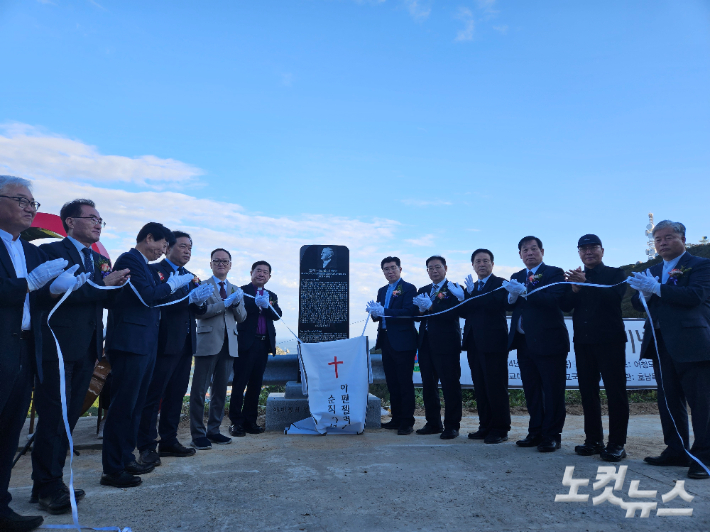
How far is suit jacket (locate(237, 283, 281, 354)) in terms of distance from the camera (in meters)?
5.60

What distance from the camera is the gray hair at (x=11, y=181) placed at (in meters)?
2.69

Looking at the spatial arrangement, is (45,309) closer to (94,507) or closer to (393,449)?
(94,507)

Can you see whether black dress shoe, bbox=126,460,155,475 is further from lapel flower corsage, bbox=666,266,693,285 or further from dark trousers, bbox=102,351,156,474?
lapel flower corsage, bbox=666,266,693,285

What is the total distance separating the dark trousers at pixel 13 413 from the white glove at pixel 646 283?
14.8 ft

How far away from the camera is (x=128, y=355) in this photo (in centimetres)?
341

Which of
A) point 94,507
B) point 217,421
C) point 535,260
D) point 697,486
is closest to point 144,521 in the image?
point 94,507

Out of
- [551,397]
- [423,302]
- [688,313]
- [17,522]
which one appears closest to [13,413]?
[17,522]

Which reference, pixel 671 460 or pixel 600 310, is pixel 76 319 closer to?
pixel 600 310

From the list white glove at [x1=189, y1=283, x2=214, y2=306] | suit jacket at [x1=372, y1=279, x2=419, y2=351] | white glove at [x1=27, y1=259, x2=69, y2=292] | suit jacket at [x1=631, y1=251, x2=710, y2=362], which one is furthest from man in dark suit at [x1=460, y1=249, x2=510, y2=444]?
white glove at [x1=27, y1=259, x2=69, y2=292]

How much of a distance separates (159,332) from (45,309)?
3.61 ft

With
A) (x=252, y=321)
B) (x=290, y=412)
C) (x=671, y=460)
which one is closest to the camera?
(x=671, y=460)

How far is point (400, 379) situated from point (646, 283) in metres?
3.13

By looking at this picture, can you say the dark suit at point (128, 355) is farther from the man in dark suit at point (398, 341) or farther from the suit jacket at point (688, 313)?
the suit jacket at point (688, 313)

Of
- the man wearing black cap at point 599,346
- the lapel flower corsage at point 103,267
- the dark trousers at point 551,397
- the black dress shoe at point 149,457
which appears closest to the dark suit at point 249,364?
the black dress shoe at point 149,457
